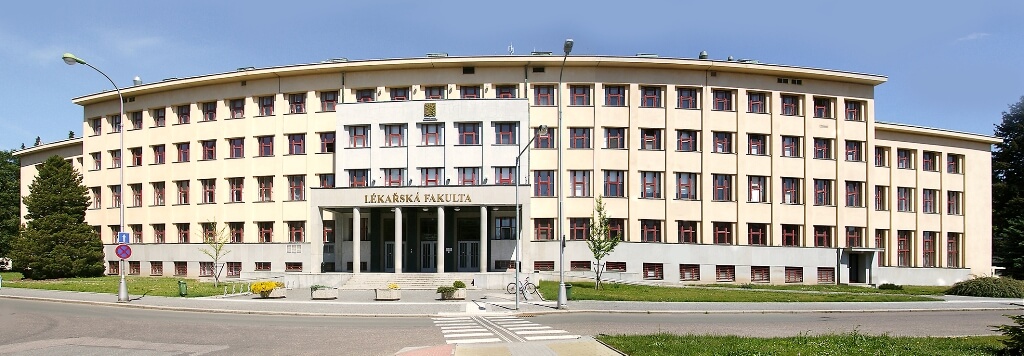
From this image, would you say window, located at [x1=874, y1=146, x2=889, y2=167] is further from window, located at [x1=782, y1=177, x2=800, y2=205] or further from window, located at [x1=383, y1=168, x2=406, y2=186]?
window, located at [x1=383, y1=168, x2=406, y2=186]

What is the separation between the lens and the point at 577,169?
→ 48562 millimetres

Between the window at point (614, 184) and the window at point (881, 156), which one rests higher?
the window at point (881, 156)

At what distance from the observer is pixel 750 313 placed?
2664cm

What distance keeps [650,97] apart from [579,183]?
8.35m

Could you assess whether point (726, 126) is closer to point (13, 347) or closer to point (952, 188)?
point (952, 188)

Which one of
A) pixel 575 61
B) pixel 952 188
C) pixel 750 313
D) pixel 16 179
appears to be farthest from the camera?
pixel 16 179

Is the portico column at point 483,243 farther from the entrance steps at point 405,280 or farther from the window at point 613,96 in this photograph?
the window at point 613,96

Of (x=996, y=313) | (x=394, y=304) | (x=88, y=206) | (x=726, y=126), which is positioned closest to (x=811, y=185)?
(x=726, y=126)

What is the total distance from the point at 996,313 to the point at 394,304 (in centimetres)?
2549

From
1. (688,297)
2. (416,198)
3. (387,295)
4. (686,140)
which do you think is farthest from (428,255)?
(688,297)

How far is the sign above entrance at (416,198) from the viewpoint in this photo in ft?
142

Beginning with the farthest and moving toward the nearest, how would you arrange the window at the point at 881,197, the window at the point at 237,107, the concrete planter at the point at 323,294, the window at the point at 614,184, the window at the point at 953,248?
the window at the point at 953,248, the window at the point at 237,107, the window at the point at 881,197, the window at the point at 614,184, the concrete planter at the point at 323,294

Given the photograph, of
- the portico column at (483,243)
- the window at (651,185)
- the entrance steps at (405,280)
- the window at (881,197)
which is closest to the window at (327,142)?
the entrance steps at (405,280)

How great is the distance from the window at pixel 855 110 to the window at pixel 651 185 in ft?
53.9
